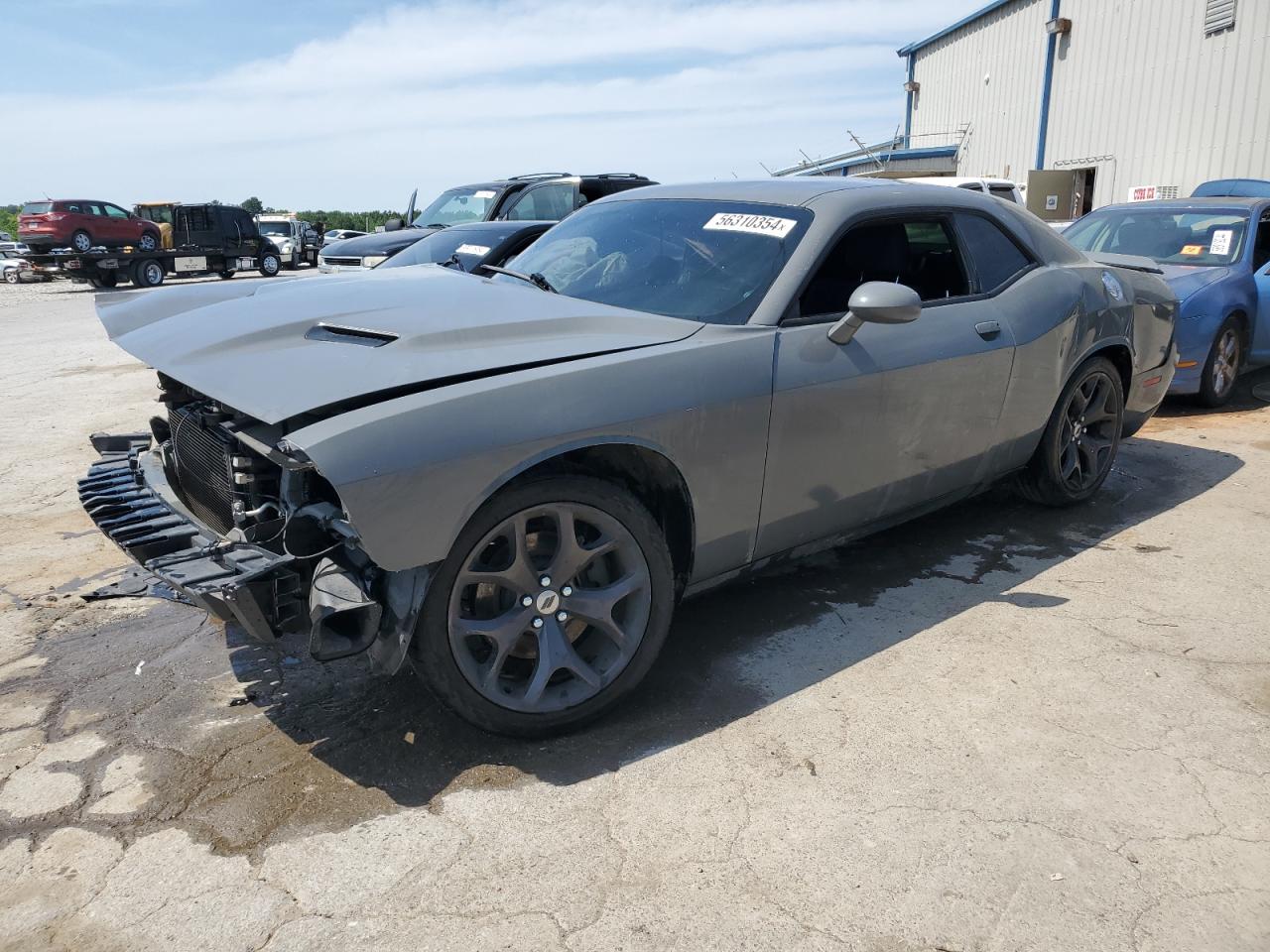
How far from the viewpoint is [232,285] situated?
3.93m

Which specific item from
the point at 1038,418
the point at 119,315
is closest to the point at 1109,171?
the point at 1038,418

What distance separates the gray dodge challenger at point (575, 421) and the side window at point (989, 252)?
13 millimetres

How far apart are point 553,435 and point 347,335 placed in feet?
2.61

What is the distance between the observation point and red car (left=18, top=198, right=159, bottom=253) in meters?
24.6

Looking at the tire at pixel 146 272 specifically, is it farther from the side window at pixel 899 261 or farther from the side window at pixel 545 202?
the side window at pixel 899 261

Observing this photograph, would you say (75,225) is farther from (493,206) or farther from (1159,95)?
(1159,95)

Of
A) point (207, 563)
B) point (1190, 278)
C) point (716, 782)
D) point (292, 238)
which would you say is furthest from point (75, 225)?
point (716, 782)

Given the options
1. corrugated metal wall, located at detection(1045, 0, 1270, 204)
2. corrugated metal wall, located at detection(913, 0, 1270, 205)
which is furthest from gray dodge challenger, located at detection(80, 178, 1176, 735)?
corrugated metal wall, located at detection(913, 0, 1270, 205)

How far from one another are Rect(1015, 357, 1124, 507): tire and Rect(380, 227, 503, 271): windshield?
5.05m

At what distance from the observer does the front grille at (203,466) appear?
2865 mm

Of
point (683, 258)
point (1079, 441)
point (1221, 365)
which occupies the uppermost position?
point (683, 258)

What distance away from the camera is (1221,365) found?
7.29 meters

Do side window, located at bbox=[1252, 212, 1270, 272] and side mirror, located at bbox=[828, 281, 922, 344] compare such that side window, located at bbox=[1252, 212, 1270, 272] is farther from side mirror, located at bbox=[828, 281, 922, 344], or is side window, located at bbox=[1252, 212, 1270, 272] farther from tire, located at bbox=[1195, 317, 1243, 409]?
side mirror, located at bbox=[828, 281, 922, 344]

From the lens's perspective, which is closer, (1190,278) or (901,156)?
(1190,278)
